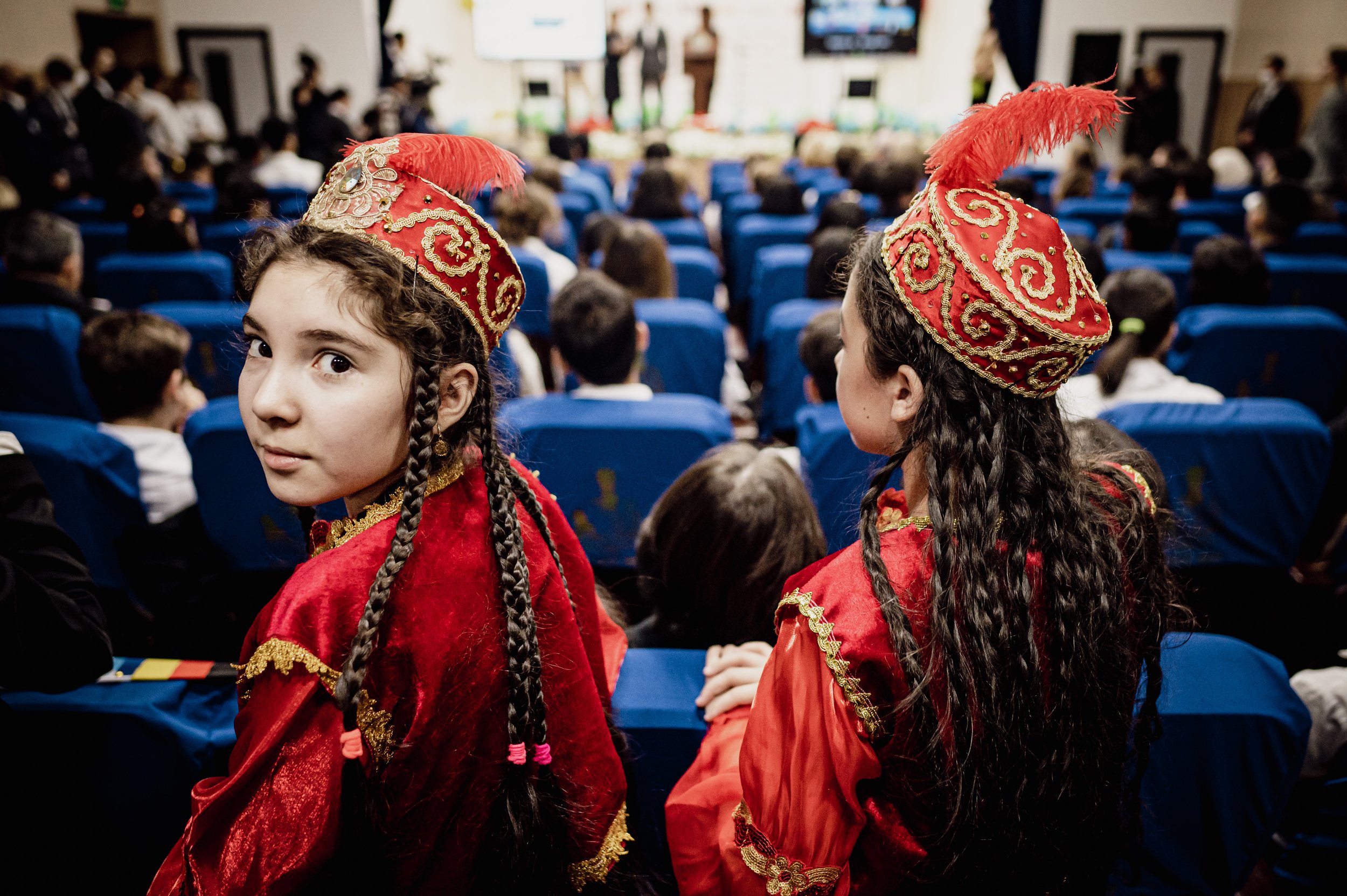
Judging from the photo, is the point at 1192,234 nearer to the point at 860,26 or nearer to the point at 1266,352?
the point at 1266,352

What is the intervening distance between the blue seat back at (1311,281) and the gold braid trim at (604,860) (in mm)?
4046

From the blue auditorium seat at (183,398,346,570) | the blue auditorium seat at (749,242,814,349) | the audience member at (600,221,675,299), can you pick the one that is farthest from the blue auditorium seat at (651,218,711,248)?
the blue auditorium seat at (183,398,346,570)

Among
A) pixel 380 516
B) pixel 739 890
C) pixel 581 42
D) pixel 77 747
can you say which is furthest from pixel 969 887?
pixel 581 42

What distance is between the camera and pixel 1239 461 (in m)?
1.94

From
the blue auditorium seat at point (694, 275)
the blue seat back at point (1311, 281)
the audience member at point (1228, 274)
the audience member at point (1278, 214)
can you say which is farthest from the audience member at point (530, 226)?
the audience member at point (1278, 214)

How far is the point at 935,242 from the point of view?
0.78 meters

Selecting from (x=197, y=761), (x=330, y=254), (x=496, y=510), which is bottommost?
(x=197, y=761)

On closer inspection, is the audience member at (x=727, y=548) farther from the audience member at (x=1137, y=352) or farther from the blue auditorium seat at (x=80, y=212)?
the blue auditorium seat at (x=80, y=212)

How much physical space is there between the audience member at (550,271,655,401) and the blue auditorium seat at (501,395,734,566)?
251 mm

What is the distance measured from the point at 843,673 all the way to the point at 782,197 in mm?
4556

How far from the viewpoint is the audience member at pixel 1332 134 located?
25.3ft

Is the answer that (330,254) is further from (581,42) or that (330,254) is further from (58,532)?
(581,42)

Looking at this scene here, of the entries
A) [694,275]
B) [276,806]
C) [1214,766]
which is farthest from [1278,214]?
[276,806]

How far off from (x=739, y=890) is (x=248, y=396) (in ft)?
2.19
